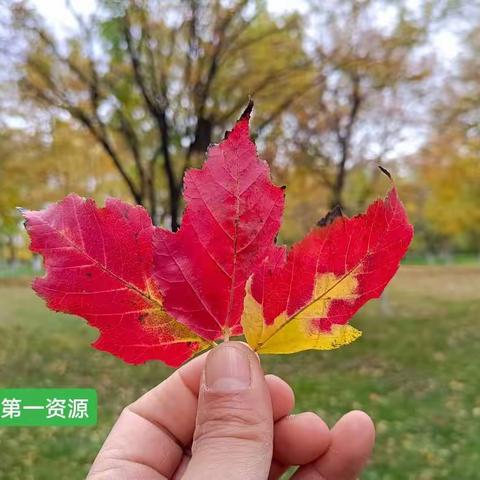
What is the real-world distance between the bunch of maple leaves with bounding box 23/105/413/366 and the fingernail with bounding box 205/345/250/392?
1.8 inches

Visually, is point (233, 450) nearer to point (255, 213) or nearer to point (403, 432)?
point (255, 213)

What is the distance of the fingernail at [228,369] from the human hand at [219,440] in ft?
0.04

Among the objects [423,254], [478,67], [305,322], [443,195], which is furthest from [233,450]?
[423,254]

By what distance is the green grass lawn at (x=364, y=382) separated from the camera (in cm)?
161

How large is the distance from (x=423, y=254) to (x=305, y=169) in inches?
179

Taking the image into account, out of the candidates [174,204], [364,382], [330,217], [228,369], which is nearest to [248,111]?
[330,217]

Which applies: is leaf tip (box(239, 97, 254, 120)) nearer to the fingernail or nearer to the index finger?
the fingernail

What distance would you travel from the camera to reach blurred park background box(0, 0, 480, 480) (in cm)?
244

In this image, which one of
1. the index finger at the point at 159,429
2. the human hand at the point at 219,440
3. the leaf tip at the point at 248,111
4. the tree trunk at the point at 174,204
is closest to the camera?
the leaf tip at the point at 248,111

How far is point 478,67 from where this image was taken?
10.0ft

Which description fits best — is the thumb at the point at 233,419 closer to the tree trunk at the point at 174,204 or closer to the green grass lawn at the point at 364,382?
the green grass lawn at the point at 364,382

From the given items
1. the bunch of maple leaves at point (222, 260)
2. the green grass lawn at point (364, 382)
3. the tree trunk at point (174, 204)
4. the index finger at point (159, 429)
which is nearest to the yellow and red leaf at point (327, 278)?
the bunch of maple leaves at point (222, 260)

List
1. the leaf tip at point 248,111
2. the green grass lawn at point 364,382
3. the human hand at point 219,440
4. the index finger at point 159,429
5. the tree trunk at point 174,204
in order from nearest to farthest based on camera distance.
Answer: the leaf tip at point 248,111, the human hand at point 219,440, the index finger at point 159,429, the green grass lawn at point 364,382, the tree trunk at point 174,204

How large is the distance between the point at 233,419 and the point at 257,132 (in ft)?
7.93
